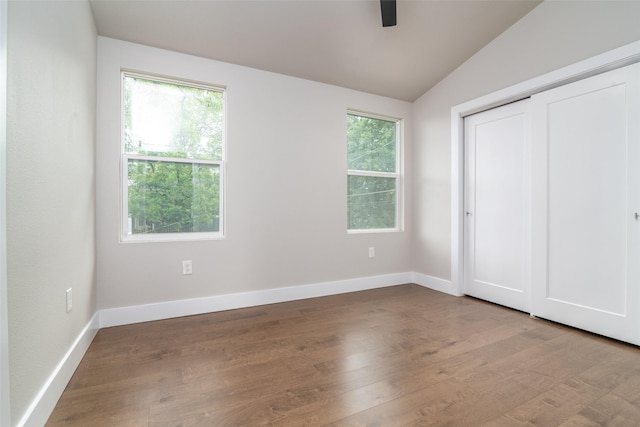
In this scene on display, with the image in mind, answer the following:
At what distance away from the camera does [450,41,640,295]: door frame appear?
2.20m

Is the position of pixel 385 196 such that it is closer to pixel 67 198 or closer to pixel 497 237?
pixel 497 237

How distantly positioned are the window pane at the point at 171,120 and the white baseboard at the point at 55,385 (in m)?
1.54

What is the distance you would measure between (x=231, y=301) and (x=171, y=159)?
57.1 inches

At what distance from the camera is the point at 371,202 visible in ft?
12.5

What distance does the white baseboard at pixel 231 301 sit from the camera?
2502mm

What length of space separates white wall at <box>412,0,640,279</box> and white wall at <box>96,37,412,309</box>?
1.44ft

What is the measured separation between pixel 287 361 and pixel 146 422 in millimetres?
799

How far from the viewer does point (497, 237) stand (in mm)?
3096

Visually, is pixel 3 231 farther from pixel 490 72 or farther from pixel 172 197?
pixel 490 72

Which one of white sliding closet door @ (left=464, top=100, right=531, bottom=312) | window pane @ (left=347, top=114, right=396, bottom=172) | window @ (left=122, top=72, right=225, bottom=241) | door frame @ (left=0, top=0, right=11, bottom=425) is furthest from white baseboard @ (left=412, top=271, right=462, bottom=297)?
door frame @ (left=0, top=0, right=11, bottom=425)

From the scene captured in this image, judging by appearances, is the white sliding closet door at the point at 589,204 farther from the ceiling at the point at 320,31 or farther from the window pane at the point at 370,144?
the window pane at the point at 370,144

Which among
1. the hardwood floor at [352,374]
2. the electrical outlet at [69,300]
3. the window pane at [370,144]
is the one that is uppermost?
the window pane at [370,144]

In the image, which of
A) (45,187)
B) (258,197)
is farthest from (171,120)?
(45,187)

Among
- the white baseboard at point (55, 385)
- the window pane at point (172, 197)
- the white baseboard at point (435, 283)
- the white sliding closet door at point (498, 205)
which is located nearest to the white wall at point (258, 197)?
the window pane at point (172, 197)
